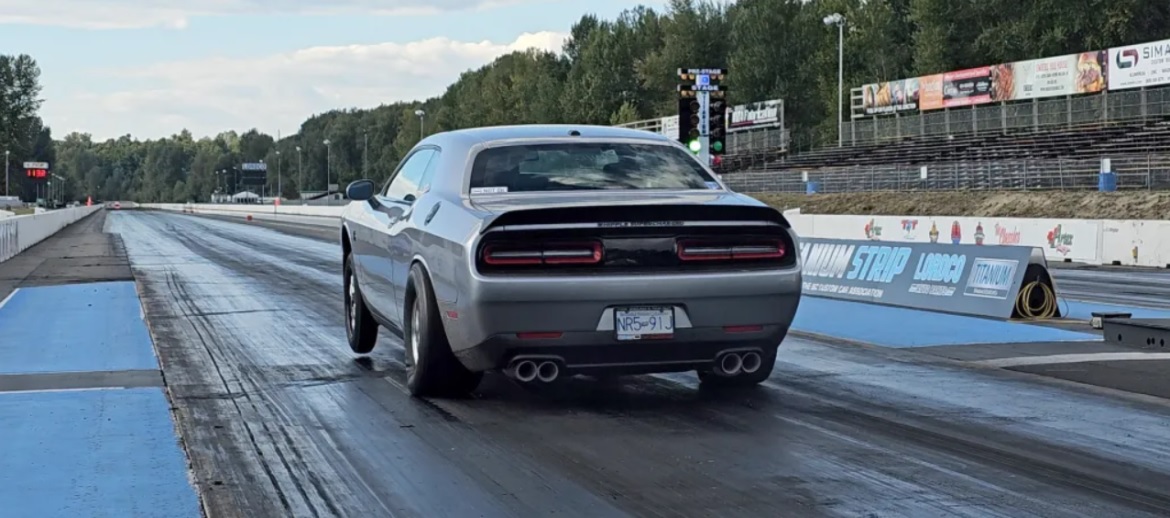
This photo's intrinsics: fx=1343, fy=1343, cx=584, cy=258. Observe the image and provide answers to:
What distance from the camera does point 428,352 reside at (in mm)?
8109

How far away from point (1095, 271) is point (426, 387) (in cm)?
2120

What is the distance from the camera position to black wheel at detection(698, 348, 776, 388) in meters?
8.43

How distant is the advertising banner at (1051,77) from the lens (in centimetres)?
5622

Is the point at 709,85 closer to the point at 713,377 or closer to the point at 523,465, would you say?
the point at 713,377

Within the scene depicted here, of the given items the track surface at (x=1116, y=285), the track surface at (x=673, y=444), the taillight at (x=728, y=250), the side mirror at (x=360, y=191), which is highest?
the side mirror at (x=360, y=191)

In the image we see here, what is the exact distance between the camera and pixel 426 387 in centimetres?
836

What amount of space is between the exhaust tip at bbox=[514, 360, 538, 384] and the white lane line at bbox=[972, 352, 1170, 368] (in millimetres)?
4252

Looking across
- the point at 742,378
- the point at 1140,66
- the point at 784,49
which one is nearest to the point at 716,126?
the point at 742,378

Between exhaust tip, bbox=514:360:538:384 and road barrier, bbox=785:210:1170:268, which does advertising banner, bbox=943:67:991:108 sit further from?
exhaust tip, bbox=514:360:538:384

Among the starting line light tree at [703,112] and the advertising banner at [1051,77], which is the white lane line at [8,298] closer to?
the starting line light tree at [703,112]

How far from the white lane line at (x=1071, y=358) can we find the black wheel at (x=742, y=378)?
2447 millimetres

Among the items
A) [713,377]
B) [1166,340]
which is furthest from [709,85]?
[713,377]

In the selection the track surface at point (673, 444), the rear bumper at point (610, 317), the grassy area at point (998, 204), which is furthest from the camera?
the grassy area at point (998, 204)

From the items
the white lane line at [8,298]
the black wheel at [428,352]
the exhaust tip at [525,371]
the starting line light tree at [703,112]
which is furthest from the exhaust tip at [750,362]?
the starting line light tree at [703,112]
